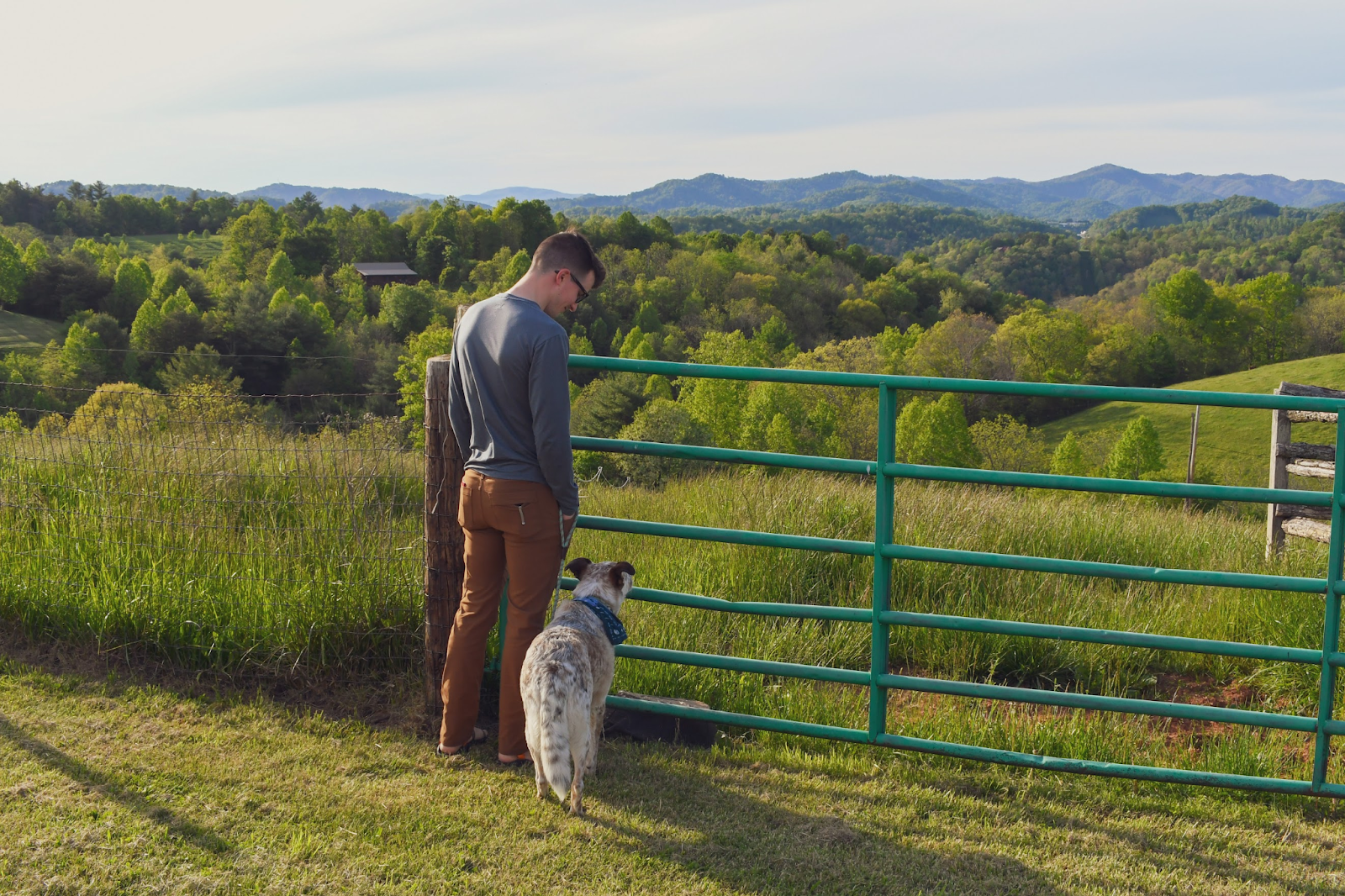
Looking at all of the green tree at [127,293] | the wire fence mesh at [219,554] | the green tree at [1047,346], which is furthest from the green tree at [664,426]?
the green tree at [127,293]

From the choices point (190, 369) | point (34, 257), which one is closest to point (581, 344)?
point (190, 369)

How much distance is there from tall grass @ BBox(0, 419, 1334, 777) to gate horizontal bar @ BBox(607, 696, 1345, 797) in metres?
0.20

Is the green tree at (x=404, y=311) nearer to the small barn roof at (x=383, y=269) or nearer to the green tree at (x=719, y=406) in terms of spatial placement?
the small barn roof at (x=383, y=269)

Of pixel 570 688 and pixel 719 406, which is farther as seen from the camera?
pixel 719 406

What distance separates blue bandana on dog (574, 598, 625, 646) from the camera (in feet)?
12.4

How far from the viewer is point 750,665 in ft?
13.3

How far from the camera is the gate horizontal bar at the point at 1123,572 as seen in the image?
353cm

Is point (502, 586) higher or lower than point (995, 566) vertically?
lower

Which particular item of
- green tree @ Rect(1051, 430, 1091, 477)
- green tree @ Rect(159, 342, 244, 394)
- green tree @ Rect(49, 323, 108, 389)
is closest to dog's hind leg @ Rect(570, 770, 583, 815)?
green tree @ Rect(1051, 430, 1091, 477)

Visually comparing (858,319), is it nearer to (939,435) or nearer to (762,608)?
(939,435)

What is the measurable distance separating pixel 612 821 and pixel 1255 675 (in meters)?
3.79

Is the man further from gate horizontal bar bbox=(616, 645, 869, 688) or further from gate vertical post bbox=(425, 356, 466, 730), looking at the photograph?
gate horizontal bar bbox=(616, 645, 869, 688)

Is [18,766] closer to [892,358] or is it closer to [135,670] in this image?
[135,670]

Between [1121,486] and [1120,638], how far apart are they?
0.63m
